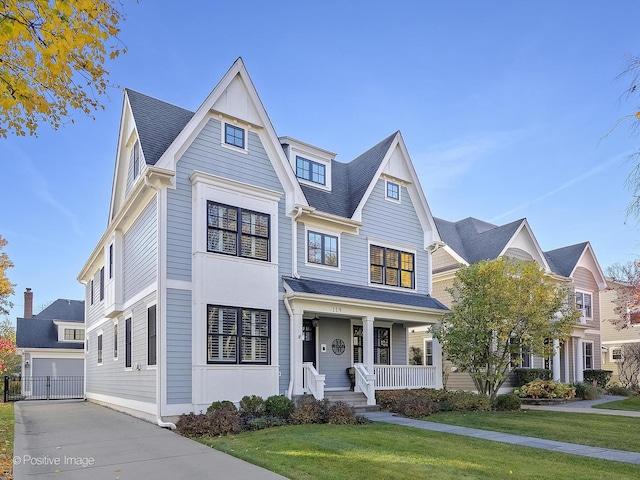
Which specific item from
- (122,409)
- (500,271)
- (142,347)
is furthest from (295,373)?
(500,271)

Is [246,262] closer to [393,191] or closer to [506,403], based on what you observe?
[393,191]

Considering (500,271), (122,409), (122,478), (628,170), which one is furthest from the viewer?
(500,271)

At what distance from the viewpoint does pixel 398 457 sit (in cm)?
859

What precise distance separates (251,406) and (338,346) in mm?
5448

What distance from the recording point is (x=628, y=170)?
6.02 m

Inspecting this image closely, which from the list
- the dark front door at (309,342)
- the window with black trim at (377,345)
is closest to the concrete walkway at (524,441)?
the dark front door at (309,342)

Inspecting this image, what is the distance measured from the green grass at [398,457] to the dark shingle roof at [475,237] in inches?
616

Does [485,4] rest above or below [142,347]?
above

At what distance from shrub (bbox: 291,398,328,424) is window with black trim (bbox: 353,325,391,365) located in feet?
18.4

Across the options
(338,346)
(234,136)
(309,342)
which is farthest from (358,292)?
(234,136)

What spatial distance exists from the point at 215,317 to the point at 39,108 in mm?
8641

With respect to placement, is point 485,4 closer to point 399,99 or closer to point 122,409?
point 399,99

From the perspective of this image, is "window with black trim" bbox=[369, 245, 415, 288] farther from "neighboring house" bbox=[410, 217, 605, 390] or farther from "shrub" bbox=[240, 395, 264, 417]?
"shrub" bbox=[240, 395, 264, 417]

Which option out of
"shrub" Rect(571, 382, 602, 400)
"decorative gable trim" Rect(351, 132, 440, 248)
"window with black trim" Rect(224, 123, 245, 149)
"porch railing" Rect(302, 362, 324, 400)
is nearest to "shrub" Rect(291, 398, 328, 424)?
"porch railing" Rect(302, 362, 324, 400)
